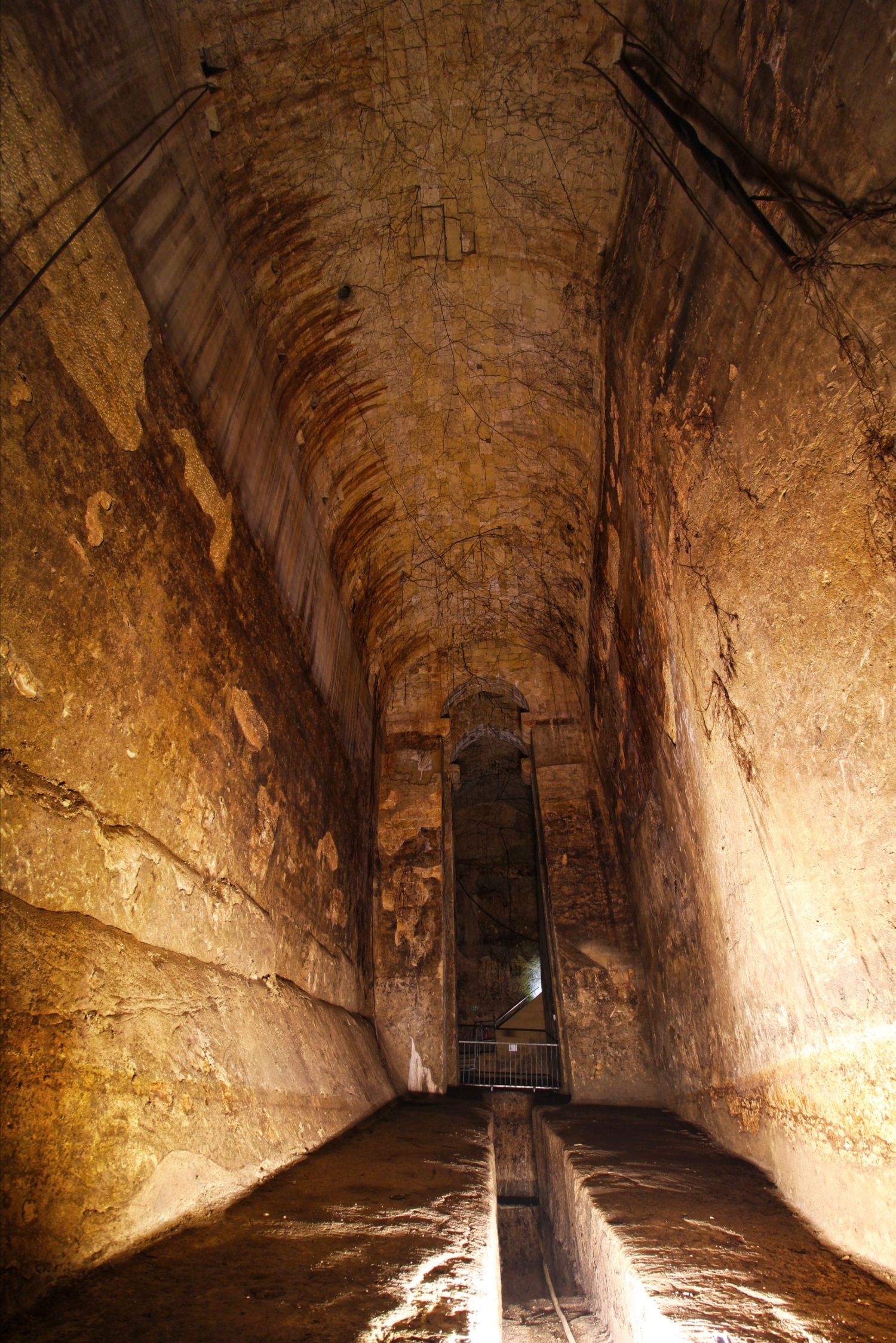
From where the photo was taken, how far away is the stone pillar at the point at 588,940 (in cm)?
657

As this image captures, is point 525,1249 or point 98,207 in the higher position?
point 98,207

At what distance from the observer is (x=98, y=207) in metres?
2.73

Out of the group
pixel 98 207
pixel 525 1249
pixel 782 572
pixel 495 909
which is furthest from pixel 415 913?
pixel 495 909

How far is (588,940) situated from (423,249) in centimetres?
653

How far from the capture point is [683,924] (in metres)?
4.97

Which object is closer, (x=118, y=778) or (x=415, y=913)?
(x=118, y=778)

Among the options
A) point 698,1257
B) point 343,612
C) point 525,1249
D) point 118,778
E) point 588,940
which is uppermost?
point 343,612

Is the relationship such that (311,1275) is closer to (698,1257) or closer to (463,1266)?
(463,1266)

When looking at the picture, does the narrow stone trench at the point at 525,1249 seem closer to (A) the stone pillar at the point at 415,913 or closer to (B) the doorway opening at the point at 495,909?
(A) the stone pillar at the point at 415,913

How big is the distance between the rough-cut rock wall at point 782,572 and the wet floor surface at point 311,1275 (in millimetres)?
1540

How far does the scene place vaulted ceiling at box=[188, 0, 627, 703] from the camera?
12.4 ft

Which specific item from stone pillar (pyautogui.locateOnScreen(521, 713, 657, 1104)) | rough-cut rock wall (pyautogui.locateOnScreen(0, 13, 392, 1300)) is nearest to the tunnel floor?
rough-cut rock wall (pyautogui.locateOnScreen(0, 13, 392, 1300))

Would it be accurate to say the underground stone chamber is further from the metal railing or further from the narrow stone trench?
the metal railing

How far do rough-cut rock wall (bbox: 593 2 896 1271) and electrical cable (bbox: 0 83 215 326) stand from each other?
95.2 inches
